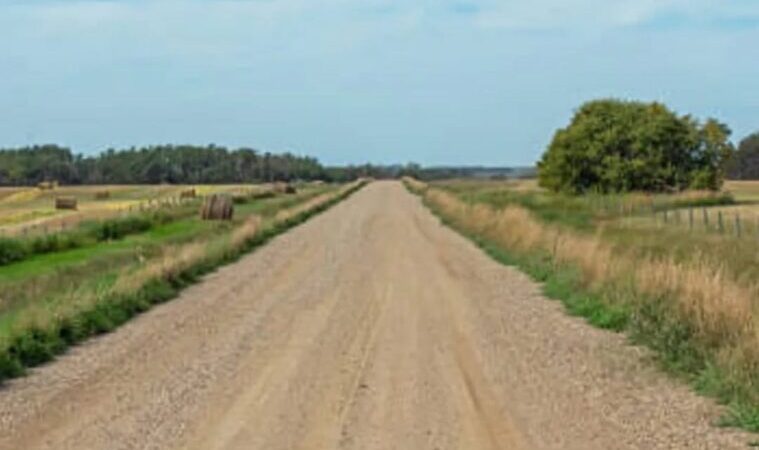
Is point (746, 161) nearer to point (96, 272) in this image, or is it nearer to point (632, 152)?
point (632, 152)

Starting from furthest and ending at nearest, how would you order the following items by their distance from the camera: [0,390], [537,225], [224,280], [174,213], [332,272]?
[174,213] → [537,225] → [332,272] → [224,280] → [0,390]

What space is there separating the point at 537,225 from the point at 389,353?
64.6 feet

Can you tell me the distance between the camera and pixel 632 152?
71.9 metres

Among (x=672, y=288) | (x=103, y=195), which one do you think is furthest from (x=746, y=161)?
(x=672, y=288)

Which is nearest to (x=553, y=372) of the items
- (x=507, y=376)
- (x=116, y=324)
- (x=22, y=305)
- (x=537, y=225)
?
(x=507, y=376)

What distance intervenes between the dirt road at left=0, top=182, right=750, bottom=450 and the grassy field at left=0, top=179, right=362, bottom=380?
405mm

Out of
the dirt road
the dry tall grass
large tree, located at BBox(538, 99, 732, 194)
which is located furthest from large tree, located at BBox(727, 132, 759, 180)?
the dirt road

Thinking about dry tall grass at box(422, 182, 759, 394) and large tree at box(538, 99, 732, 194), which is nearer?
dry tall grass at box(422, 182, 759, 394)

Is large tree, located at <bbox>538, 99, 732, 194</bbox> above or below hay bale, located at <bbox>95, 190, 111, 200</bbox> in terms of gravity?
above

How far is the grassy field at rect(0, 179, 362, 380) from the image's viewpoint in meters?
15.0

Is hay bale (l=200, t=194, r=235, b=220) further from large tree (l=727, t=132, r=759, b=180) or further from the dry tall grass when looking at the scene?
large tree (l=727, t=132, r=759, b=180)

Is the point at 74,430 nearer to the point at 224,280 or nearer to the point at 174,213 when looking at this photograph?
the point at 224,280

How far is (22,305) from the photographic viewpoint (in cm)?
2045

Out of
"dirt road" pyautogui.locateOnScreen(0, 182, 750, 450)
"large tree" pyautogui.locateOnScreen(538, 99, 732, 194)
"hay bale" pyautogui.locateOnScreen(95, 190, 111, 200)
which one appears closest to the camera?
"dirt road" pyautogui.locateOnScreen(0, 182, 750, 450)
